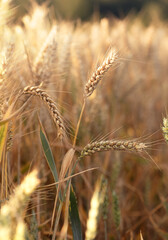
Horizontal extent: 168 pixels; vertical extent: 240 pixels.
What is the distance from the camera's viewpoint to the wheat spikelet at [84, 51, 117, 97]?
971mm

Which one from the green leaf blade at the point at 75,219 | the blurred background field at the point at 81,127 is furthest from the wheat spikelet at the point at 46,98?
the green leaf blade at the point at 75,219

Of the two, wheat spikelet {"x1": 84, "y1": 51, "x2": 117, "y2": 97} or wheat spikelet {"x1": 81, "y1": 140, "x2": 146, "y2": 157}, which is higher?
wheat spikelet {"x1": 84, "y1": 51, "x2": 117, "y2": 97}

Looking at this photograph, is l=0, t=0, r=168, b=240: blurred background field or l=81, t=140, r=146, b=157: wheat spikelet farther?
l=0, t=0, r=168, b=240: blurred background field

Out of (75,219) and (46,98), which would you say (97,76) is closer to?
(46,98)

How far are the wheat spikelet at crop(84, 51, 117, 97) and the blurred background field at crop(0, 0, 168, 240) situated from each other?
8 cm

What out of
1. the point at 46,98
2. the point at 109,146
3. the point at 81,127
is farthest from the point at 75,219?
the point at 81,127

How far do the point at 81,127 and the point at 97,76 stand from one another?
0.73m

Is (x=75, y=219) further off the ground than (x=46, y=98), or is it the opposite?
(x=46, y=98)

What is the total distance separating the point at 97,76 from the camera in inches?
38.2

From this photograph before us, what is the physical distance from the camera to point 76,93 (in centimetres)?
211

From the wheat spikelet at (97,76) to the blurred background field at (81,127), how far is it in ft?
0.25

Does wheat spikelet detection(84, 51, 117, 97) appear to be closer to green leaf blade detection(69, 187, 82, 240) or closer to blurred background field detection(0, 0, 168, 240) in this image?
blurred background field detection(0, 0, 168, 240)

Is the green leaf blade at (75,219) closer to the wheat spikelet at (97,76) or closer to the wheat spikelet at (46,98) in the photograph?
the wheat spikelet at (46,98)

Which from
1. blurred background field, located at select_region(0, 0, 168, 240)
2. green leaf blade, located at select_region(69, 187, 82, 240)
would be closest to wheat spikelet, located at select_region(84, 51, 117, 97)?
blurred background field, located at select_region(0, 0, 168, 240)
